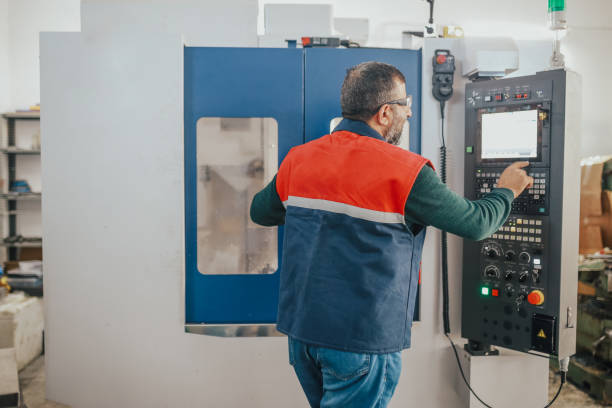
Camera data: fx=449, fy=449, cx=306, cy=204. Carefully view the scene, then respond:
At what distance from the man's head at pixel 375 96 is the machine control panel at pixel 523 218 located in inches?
23.7

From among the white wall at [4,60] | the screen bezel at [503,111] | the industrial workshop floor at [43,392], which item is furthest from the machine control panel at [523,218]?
the white wall at [4,60]

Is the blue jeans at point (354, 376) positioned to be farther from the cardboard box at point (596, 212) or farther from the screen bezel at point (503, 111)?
the cardboard box at point (596, 212)

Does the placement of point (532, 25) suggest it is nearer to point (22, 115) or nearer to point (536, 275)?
point (536, 275)

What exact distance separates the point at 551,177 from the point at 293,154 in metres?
1.05

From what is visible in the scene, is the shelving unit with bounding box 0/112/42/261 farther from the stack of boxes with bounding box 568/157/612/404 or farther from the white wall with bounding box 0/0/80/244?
the stack of boxes with bounding box 568/157/612/404

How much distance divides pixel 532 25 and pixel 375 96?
15.2ft

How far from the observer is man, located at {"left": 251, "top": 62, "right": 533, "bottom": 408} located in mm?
1171

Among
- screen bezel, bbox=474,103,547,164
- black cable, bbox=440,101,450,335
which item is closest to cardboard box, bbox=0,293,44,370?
black cable, bbox=440,101,450,335

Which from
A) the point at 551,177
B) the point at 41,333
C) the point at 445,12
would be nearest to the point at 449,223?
the point at 551,177

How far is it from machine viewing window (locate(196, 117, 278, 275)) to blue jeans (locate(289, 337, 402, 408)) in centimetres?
82

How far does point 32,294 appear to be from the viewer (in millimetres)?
3756

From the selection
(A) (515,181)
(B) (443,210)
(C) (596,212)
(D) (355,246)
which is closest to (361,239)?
(D) (355,246)

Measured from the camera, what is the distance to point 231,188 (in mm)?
1996

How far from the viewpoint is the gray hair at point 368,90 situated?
1.27 m
